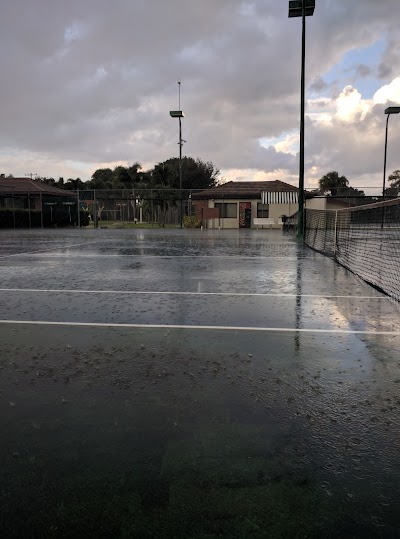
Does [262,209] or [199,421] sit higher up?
[262,209]

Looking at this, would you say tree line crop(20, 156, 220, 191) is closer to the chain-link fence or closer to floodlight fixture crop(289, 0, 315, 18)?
the chain-link fence

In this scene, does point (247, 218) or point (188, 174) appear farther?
point (188, 174)

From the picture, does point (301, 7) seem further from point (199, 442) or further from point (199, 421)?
point (199, 442)

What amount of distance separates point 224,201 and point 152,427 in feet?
125

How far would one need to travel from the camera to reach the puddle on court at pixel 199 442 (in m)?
2.04

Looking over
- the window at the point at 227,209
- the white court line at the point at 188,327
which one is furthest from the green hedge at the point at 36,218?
the white court line at the point at 188,327

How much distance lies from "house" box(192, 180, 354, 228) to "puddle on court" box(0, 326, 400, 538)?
35.5 m

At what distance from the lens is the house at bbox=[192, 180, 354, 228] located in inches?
1534

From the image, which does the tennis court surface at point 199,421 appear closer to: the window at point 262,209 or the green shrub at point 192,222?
the green shrub at point 192,222

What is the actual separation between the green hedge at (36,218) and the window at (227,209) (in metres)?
14.1

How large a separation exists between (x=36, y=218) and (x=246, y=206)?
61.6 ft

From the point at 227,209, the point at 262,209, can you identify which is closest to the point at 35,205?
the point at 227,209

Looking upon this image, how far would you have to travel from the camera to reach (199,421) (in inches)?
116

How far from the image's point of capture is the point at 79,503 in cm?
213
